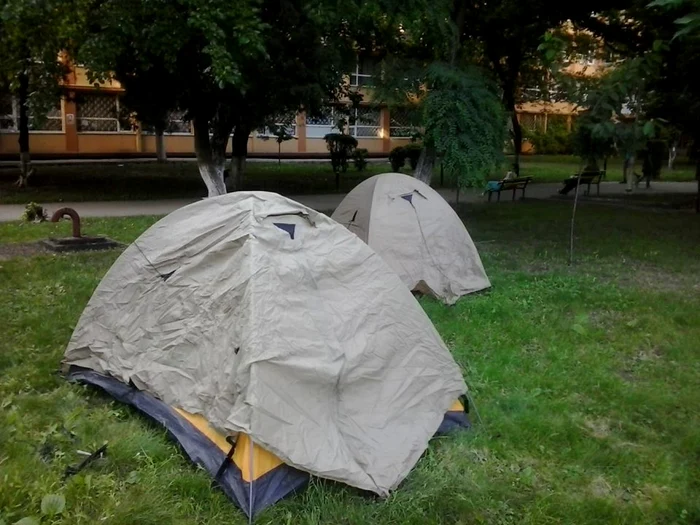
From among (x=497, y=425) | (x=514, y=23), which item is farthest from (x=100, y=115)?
(x=497, y=425)

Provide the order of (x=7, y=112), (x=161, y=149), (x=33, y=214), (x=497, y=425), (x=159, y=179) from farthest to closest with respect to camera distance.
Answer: (x=161, y=149)
(x=7, y=112)
(x=159, y=179)
(x=33, y=214)
(x=497, y=425)

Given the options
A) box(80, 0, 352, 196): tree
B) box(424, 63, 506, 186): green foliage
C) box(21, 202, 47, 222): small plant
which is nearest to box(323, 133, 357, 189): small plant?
box(80, 0, 352, 196): tree

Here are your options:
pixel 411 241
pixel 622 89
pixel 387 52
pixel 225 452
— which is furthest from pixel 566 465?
pixel 387 52

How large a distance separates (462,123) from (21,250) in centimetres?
669

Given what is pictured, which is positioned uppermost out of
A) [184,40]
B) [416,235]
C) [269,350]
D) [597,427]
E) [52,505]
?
[184,40]

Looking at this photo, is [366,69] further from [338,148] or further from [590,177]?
[590,177]

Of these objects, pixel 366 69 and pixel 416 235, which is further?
pixel 366 69

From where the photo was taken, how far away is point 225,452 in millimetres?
3855

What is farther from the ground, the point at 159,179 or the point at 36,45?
the point at 36,45

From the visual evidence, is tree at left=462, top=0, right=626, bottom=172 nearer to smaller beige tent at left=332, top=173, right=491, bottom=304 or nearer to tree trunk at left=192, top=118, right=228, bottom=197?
tree trunk at left=192, top=118, right=228, bottom=197

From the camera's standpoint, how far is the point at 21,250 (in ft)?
30.6

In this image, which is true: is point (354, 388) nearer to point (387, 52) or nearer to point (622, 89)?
point (622, 89)

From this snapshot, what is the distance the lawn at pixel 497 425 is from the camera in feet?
12.2

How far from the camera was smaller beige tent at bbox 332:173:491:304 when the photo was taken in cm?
755
